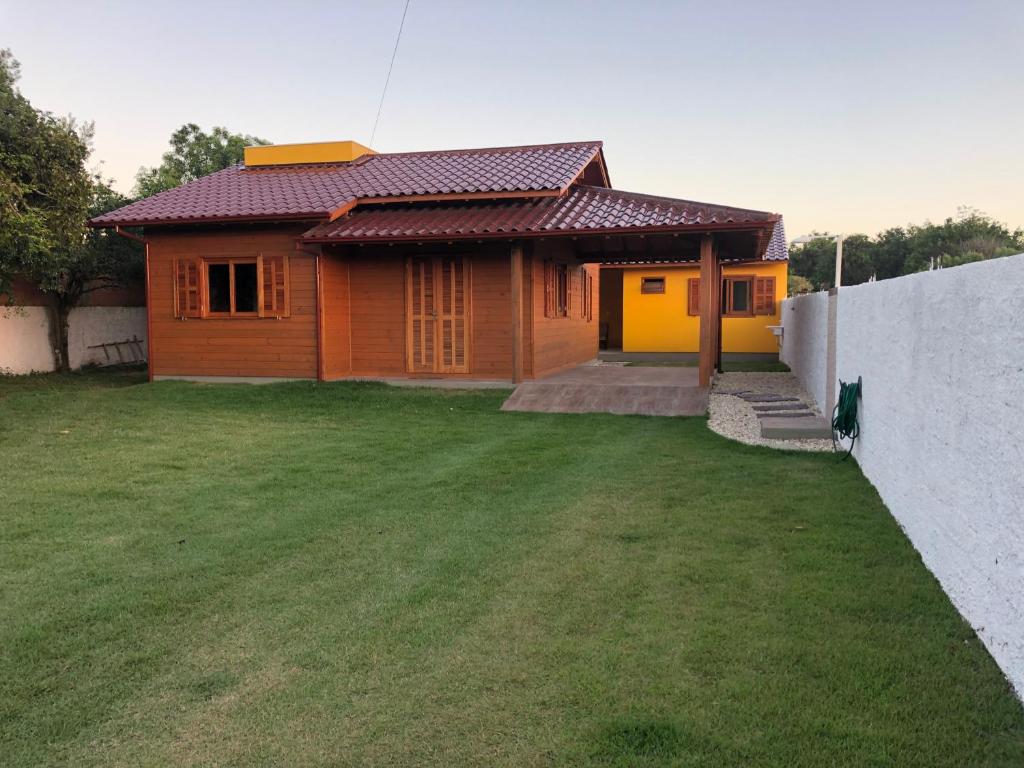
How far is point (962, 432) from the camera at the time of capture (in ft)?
11.8

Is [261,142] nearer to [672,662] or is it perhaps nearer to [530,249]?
[530,249]

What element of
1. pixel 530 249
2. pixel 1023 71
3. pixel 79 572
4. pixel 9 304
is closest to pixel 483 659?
pixel 79 572

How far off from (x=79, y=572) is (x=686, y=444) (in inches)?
228

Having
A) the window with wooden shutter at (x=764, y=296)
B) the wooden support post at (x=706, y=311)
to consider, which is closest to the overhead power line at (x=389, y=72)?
the wooden support post at (x=706, y=311)

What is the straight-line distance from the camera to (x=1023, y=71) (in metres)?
17.0

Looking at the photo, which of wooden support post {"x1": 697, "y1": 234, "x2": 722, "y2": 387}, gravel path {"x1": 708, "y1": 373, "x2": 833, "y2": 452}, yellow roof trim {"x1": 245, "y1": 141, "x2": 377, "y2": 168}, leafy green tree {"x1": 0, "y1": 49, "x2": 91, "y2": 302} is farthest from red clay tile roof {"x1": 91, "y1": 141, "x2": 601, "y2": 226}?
gravel path {"x1": 708, "y1": 373, "x2": 833, "y2": 452}

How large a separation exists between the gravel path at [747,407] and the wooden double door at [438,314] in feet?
14.2

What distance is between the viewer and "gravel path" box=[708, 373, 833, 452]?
8062mm

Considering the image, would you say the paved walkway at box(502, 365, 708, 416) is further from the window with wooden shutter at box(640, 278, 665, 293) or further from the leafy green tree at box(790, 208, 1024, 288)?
the leafy green tree at box(790, 208, 1024, 288)

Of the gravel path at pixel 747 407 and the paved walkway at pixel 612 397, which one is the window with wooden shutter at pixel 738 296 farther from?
the paved walkway at pixel 612 397

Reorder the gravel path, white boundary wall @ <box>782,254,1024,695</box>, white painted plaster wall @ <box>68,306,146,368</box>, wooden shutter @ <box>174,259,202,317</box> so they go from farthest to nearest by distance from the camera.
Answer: white painted plaster wall @ <box>68,306,146,368</box> → wooden shutter @ <box>174,259,202,317</box> → the gravel path → white boundary wall @ <box>782,254,1024,695</box>

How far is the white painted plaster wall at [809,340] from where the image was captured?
10.3 m

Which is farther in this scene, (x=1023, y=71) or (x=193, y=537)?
(x=1023, y=71)

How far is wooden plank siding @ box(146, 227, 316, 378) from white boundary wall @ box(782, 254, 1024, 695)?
9.68 metres
